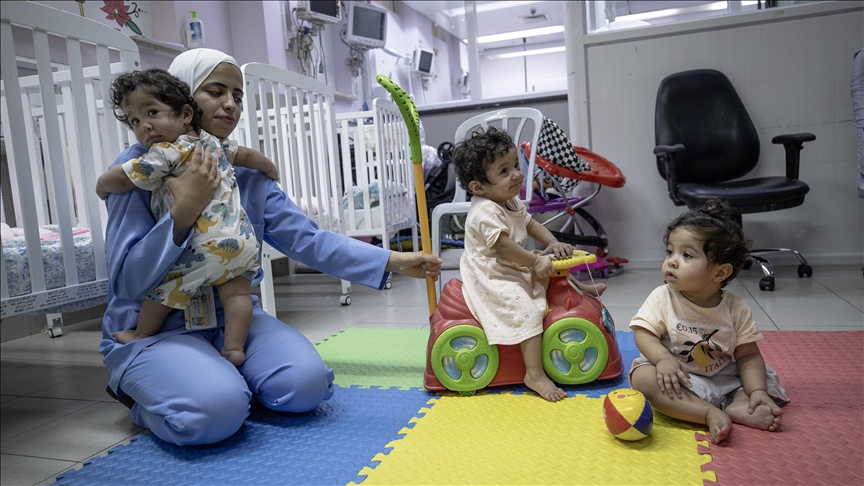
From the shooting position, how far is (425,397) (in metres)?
1.49

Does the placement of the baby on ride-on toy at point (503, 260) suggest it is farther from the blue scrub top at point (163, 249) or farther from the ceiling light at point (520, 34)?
the ceiling light at point (520, 34)

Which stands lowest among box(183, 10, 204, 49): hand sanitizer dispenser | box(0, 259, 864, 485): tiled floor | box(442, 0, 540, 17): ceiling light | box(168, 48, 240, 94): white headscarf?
box(0, 259, 864, 485): tiled floor

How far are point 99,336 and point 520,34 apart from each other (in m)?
8.61

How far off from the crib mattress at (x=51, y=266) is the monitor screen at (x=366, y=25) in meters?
4.47

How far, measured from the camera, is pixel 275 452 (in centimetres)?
120

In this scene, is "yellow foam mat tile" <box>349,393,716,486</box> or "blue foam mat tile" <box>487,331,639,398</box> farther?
"blue foam mat tile" <box>487,331,639,398</box>

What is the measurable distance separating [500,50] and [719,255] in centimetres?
1022

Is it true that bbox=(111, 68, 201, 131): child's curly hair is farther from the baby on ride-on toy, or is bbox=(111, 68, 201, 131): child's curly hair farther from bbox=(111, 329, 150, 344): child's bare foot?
the baby on ride-on toy

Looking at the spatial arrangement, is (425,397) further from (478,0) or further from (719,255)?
(478,0)

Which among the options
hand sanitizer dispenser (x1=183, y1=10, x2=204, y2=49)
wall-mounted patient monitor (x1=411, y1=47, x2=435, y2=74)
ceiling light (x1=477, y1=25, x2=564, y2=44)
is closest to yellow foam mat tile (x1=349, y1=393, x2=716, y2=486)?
hand sanitizer dispenser (x1=183, y1=10, x2=204, y2=49)

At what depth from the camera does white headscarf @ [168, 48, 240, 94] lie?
54.0 inches

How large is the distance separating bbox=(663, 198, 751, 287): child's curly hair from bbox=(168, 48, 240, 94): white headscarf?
110 cm

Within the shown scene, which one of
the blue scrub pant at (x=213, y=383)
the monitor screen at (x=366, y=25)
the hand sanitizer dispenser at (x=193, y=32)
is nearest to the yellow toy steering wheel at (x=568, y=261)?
the blue scrub pant at (x=213, y=383)

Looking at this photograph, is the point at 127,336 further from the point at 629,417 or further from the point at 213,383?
the point at 629,417
